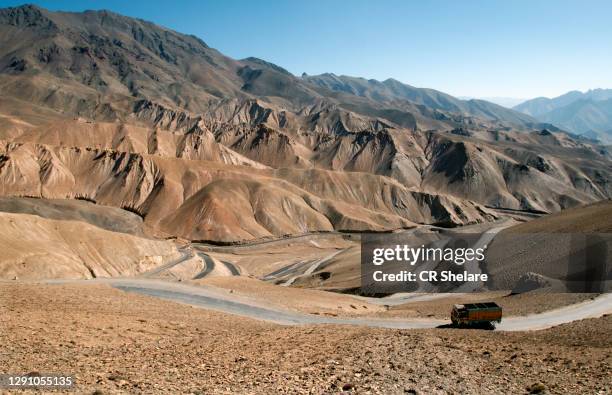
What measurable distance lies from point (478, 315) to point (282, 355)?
1526cm

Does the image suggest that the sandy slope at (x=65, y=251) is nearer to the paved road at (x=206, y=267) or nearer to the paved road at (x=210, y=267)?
the paved road at (x=206, y=267)

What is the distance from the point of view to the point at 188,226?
116562 mm

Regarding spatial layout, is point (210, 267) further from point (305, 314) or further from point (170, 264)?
point (305, 314)

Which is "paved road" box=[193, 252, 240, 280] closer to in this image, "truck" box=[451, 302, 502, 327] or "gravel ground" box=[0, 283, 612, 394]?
"truck" box=[451, 302, 502, 327]

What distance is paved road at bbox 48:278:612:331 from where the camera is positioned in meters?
29.7

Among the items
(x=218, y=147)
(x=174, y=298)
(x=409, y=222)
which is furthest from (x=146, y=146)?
(x=174, y=298)

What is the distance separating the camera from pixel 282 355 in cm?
1677

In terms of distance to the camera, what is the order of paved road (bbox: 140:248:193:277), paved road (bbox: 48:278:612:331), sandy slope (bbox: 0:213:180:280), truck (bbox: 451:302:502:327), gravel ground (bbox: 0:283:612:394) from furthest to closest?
paved road (bbox: 140:248:193:277) → sandy slope (bbox: 0:213:180:280) → paved road (bbox: 48:278:612:331) → truck (bbox: 451:302:502:327) → gravel ground (bbox: 0:283:612:394)

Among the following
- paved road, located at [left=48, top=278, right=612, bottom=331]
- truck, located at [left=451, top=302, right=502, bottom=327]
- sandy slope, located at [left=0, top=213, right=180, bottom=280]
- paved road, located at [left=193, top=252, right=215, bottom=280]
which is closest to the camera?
truck, located at [left=451, top=302, right=502, bottom=327]

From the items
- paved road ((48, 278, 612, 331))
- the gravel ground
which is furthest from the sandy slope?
the gravel ground

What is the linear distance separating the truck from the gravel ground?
5.05m

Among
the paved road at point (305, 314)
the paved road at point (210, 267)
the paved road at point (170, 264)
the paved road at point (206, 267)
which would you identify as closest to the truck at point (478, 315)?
the paved road at point (305, 314)

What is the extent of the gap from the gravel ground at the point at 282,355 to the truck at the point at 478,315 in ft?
16.6

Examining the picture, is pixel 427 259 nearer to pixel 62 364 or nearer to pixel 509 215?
pixel 62 364
